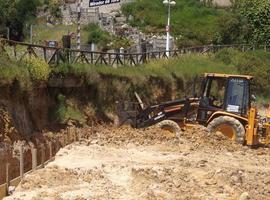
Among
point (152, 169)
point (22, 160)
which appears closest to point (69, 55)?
point (22, 160)

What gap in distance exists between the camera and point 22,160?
1873cm

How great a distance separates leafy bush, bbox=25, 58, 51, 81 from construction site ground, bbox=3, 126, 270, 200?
8.92 ft

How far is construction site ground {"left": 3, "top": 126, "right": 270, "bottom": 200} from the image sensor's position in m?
16.7

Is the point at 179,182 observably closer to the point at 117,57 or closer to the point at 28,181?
the point at 28,181

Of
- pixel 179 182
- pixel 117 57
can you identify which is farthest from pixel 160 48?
pixel 179 182

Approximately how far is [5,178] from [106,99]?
39.8 ft

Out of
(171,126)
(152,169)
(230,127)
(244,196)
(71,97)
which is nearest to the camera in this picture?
(244,196)

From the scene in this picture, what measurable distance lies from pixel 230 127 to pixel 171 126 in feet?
7.15

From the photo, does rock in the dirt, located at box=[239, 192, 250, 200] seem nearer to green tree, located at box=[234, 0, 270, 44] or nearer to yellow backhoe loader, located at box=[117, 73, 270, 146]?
yellow backhoe loader, located at box=[117, 73, 270, 146]

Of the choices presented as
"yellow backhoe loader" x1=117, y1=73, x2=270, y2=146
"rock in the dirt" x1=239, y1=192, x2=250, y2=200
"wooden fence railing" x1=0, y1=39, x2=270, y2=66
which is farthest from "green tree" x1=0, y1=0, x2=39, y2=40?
"rock in the dirt" x1=239, y1=192, x2=250, y2=200

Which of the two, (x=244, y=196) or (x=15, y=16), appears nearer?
(x=244, y=196)

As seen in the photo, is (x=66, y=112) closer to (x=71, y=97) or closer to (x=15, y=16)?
(x=71, y=97)

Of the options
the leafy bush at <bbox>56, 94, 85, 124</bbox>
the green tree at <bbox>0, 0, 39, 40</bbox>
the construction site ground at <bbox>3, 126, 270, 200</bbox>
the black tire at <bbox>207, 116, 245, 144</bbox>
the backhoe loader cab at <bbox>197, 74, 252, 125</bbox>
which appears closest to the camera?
the construction site ground at <bbox>3, 126, 270, 200</bbox>

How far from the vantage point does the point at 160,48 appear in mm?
49562
